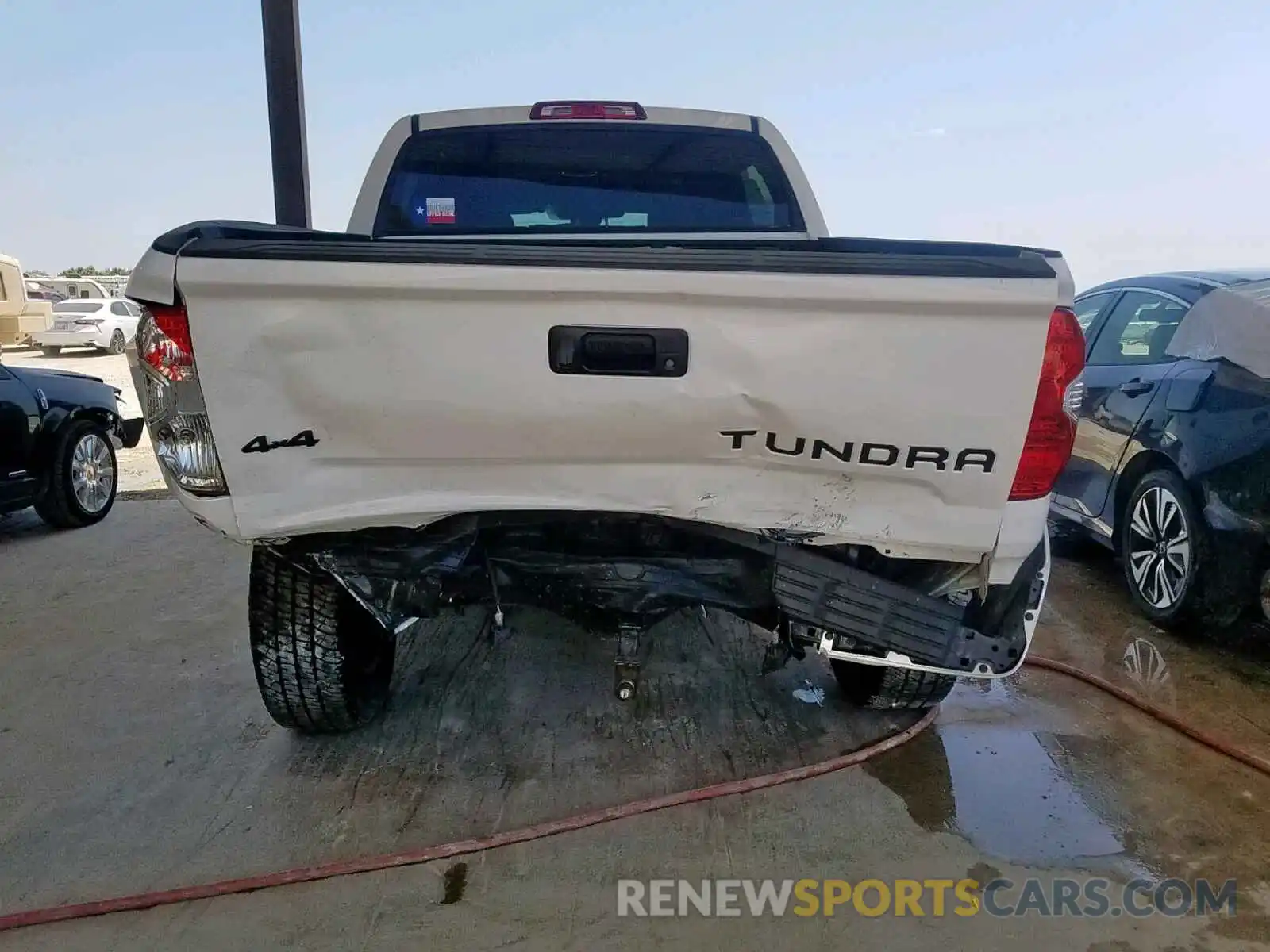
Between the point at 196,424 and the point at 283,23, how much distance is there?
17.4 ft

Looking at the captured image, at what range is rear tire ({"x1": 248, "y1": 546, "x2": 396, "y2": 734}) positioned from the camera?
110 inches

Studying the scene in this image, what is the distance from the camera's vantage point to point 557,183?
3977mm

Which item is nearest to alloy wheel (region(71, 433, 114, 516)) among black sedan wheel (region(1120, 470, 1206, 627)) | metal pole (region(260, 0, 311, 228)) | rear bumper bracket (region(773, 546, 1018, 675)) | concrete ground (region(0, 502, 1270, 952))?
metal pole (region(260, 0, 311, 228))

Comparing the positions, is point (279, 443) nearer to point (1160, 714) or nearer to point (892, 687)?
point (892, 687)

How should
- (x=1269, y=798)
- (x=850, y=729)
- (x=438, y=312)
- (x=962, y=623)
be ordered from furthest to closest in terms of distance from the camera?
(x=850, y=729)
(x=1269, y=798)
(x=962, y=623)
(x=438, y=312)

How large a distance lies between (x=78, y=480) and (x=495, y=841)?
497cm

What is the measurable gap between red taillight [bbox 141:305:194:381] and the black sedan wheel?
3934mm

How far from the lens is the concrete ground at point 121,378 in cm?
791

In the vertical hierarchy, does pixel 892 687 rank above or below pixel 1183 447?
below

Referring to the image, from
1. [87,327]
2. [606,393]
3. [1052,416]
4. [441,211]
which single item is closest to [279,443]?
[606,393]

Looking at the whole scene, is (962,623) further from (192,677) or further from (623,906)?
(192,677)

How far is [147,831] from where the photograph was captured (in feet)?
8.70

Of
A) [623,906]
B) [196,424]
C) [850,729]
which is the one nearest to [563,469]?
[196,424]

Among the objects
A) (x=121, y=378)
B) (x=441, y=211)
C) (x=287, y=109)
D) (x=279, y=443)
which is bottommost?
(x=121, y=378)
